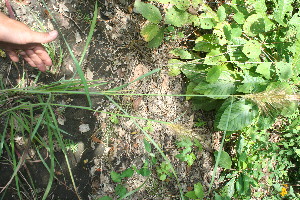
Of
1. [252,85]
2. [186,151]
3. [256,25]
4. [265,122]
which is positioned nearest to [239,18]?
[256,25]

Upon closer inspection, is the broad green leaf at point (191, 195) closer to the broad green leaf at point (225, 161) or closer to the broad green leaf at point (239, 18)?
the broad green leaf at point (225, 161)

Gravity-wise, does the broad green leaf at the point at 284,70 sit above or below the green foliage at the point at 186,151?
above

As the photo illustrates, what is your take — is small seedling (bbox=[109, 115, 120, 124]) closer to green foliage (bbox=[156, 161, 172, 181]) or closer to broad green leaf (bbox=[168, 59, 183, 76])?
green foliage (bbox=[156, 161, 172, 181])

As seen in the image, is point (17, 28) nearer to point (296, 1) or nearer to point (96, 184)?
point (96, 184)

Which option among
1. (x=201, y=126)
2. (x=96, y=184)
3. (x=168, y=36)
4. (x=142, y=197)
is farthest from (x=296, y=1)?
(x=96, y=184)

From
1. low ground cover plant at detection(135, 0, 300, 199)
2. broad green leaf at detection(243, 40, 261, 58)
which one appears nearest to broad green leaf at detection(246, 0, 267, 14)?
low ground cover plant at detection(135, 0, 300, 199)

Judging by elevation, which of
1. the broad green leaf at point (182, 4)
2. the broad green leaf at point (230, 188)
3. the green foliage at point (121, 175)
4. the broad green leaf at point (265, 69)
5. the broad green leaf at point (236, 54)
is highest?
the broad green leaf at point (182, 4)

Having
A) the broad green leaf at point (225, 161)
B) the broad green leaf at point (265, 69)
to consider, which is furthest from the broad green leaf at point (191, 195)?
the broad green leaf at point (265, 69)
